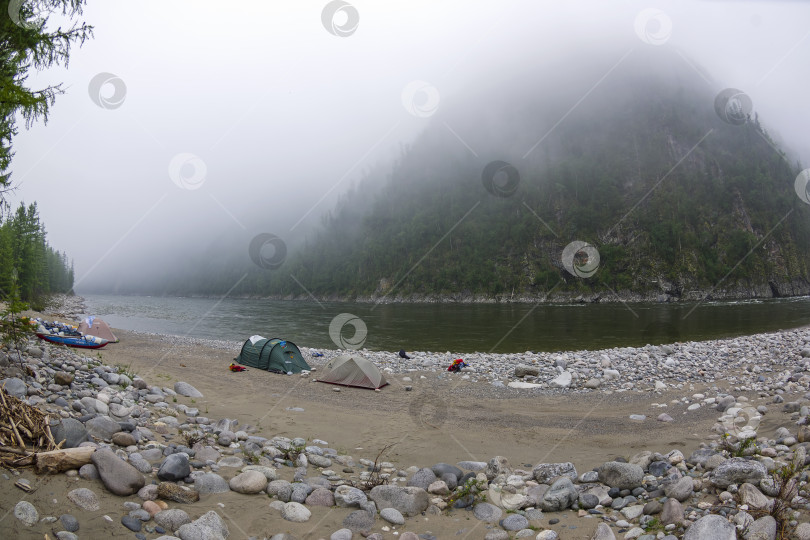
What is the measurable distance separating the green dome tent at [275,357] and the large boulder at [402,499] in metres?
14.1

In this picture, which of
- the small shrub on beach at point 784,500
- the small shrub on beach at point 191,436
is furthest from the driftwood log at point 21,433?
the small shrub on beach at point 784,500

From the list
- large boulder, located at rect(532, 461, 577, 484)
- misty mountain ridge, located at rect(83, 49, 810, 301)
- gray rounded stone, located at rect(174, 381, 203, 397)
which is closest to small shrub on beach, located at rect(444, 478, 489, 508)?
large boulder, located at rect(532, 461, 577, 484)

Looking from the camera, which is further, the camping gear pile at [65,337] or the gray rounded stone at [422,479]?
the camping gear pile at [65,337]

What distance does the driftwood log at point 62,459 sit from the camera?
17.9 ft

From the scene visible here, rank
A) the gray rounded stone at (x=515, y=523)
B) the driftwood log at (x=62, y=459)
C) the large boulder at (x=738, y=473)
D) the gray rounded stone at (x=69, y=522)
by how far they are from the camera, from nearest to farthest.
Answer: the gray rounded stone at (x=69, y=522)
the driftwood log at (x=62, y=459)
the large boulder at (x=738, y=473)
the gray rounded stone at (x=515, y=523)

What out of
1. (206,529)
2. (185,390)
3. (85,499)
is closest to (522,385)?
(185,390)

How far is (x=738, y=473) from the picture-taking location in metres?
5.77

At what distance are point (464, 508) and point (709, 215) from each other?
171 metres

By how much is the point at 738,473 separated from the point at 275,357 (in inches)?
732

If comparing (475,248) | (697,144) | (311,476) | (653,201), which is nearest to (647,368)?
(311,476)

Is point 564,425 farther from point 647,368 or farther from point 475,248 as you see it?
point 475,248

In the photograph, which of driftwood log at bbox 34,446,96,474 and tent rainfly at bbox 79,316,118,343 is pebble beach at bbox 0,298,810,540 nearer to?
driftwood log at bbox 34,446,96,474

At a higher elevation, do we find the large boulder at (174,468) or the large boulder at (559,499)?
the large boulder at (559,499)

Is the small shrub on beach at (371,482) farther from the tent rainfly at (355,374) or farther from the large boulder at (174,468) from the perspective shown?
the tent rainfly at (355,374)
